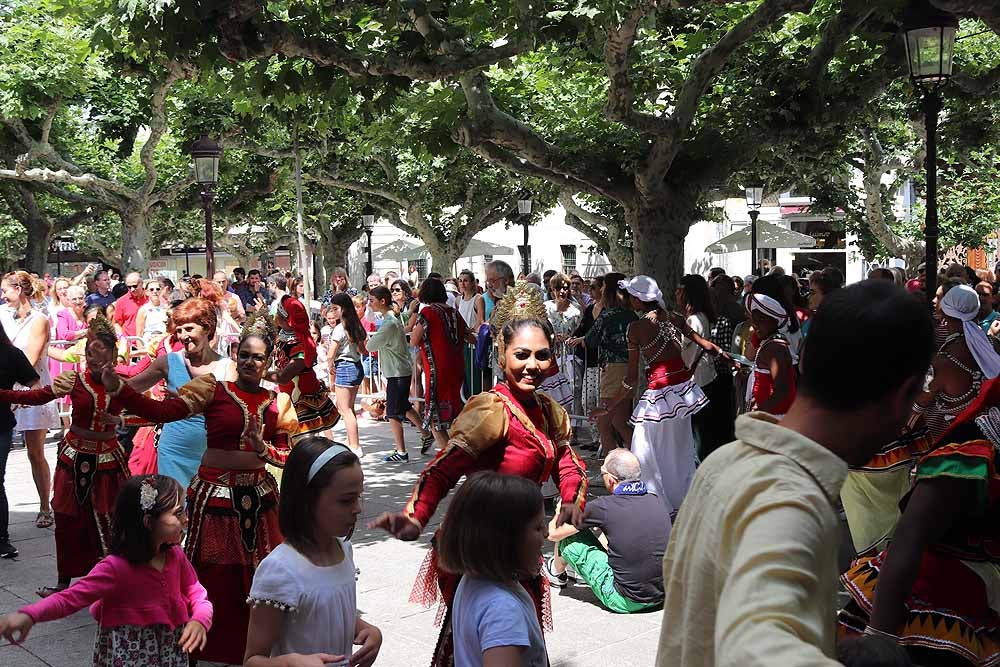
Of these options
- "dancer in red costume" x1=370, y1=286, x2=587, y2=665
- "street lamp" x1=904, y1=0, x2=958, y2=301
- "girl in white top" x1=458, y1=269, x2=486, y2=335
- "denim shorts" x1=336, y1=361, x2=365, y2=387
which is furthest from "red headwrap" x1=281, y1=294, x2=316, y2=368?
"dancer in red costume" x1=370, y1=286, x2=587, y2=665

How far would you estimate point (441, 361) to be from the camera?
1114 centimetres

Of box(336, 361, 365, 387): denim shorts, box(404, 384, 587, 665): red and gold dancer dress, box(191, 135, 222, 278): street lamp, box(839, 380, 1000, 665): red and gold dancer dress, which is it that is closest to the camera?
box(839, 380, 1000, 665): red and gold dancer dress

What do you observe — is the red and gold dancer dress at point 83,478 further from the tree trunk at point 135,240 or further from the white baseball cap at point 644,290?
the tree trunk at point 135,240

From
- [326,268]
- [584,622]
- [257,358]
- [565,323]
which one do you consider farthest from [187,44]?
[326,268]

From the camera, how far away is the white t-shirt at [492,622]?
10.7 ft

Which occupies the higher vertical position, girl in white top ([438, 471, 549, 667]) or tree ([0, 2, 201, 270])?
tree ([0, 2, 201, 270])

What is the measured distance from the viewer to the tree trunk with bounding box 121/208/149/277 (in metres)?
27.3

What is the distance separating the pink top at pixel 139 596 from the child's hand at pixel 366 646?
3.35ft

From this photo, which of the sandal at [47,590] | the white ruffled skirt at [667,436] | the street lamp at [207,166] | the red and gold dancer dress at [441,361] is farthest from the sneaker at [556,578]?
the street lamp at [207,166]

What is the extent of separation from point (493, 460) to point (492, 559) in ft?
3.76

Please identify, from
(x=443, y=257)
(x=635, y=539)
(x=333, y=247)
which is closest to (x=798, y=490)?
(x=635, y=539)

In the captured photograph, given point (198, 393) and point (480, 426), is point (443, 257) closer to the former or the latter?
point (198, 393)

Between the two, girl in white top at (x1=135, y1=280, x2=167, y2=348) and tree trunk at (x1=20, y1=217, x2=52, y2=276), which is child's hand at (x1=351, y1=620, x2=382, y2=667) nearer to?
girl in white top at (x1=135, y1=280, x2=167, y2=348)

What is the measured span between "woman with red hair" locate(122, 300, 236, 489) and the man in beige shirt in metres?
4.58
